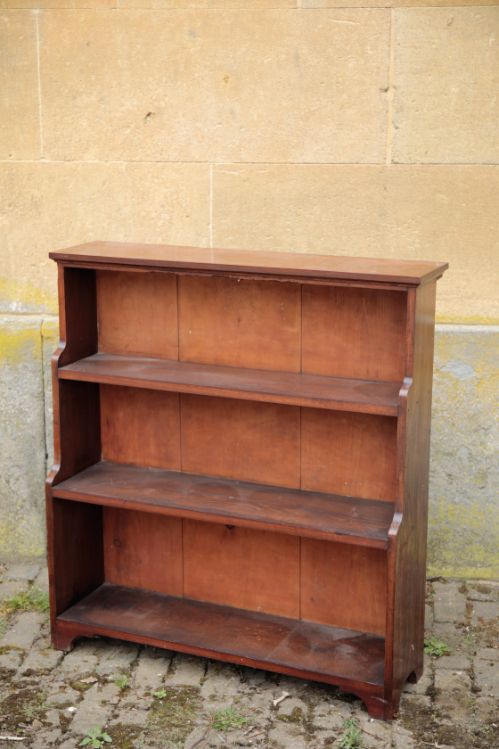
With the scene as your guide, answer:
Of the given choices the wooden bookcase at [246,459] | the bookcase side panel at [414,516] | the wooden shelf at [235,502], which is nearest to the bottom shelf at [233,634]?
the wooden bookcase at [246,459]

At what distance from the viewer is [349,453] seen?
13.8ft

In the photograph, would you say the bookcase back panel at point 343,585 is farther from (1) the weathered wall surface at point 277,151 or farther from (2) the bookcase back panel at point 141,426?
(1) the weathered wall surface at point 277,151

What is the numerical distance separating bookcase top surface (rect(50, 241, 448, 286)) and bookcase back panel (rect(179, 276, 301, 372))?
121mm

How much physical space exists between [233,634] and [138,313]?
1291mm

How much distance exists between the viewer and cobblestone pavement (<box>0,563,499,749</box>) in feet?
12.7

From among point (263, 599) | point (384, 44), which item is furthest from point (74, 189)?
point (263, 599)

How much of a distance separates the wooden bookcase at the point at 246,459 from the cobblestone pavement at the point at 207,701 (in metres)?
0.11

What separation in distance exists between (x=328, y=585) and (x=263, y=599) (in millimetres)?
292

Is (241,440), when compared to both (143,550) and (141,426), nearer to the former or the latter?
(141,426)

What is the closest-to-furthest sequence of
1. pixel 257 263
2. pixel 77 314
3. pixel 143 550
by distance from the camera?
pixel 257 263 → pixel 77 314 → pixel 143 550

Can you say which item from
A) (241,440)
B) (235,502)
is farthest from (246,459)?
(235,502)

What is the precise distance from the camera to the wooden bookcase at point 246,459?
396 cm

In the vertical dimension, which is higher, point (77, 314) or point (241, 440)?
point (77, 314)

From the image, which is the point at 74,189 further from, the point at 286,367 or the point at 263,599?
the point at 263,599
